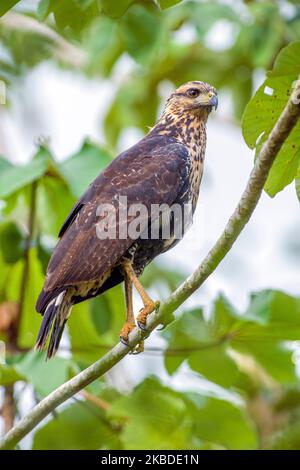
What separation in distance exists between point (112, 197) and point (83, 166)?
53 centimetres

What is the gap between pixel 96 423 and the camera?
5.28 metres

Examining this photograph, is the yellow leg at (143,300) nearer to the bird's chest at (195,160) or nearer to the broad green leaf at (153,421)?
the bird's chest at (195,160)

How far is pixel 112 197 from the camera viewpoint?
14.6 ft

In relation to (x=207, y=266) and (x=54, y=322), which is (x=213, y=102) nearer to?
(x=54, y=322)

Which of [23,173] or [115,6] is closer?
[115,6]

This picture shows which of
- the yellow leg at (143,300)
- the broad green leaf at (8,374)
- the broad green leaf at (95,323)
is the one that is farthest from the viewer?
the broad green leaf at (95,323)

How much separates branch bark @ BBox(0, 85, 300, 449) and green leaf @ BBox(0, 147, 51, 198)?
1.09 metres

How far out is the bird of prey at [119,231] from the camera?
4195 mm

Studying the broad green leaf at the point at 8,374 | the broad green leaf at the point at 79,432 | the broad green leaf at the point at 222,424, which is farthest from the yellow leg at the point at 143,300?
the broad green leaf at the point at 222,424

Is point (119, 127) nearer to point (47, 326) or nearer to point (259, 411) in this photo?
point (259, 411)

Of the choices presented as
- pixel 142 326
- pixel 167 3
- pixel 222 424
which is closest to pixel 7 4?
pixel 167 3

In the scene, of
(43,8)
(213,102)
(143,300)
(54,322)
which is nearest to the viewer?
(43,8)

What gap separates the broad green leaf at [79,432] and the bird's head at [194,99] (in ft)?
5.50
